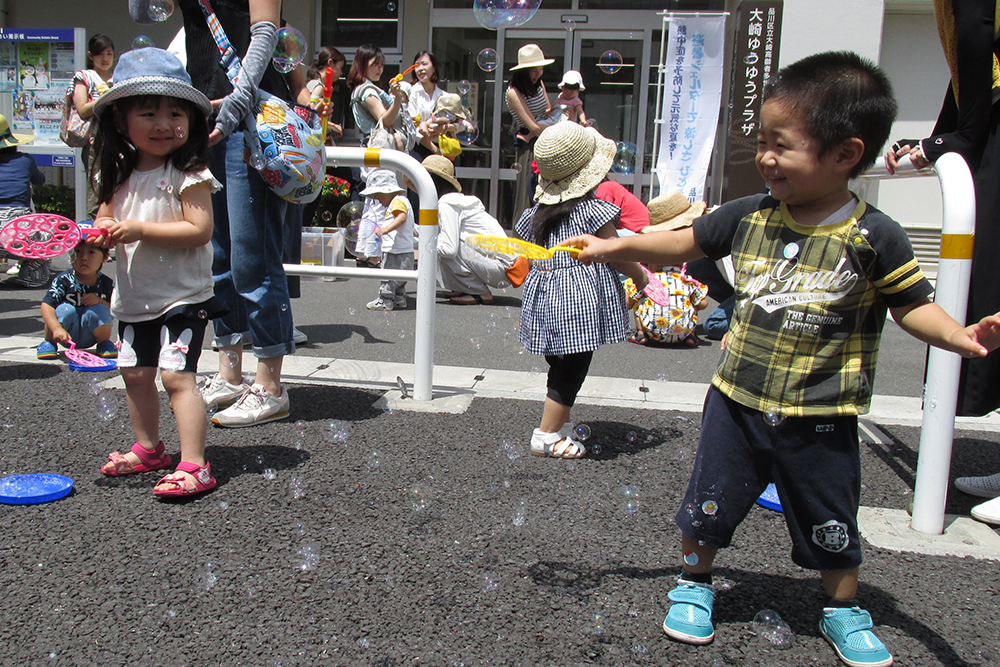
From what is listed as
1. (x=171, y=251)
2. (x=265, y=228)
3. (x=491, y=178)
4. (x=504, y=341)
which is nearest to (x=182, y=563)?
(x=171, y=251)

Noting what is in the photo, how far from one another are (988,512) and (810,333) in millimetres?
1444

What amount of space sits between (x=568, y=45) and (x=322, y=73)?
462 centimetres

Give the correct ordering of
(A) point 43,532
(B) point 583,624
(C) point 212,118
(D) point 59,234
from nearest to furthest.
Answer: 1. (B) point 583,624
2. (A) point 43,532
3. (D) point 59,234
4. (C) point 212,118

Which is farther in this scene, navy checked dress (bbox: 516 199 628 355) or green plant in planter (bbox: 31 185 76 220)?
green plant in planter (bbox: 31 185 76 220)

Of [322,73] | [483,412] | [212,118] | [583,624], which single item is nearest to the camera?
[583,624]

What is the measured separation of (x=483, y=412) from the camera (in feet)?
12.7

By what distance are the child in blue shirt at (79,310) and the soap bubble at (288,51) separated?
1970 millimetres

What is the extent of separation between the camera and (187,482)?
8.78ft

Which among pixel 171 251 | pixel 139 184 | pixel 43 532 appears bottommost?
pixel 43 532

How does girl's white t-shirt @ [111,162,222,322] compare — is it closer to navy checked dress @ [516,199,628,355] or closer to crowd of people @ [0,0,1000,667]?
crowd of people @ [0,0,1000,667]

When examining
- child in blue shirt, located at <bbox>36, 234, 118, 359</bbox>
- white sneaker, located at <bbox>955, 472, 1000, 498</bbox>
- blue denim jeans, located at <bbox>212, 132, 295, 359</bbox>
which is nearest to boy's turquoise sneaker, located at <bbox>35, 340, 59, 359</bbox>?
child in blue shirt, located at <bbox>36, 234, 118, 359</bbox>

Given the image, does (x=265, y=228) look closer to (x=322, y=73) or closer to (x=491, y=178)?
(x=322, y=73)

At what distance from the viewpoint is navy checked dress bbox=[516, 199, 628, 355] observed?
127 inches

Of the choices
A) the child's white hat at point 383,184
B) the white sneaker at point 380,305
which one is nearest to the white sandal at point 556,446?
the white sneaker at point 380,305
